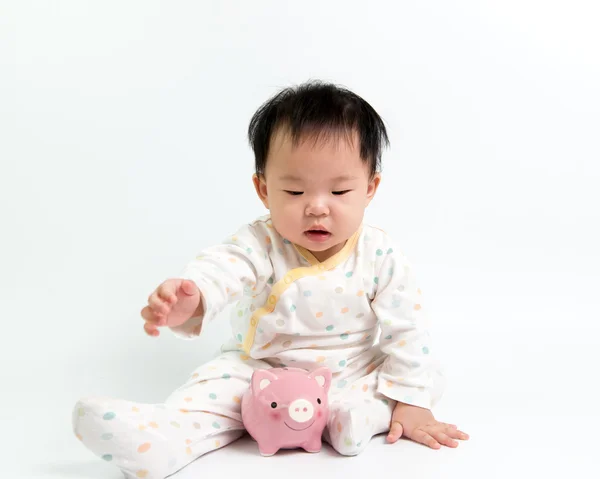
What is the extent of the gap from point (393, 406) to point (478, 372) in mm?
458

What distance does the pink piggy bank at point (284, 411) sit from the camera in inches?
64.9

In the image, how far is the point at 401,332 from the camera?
6.21ft

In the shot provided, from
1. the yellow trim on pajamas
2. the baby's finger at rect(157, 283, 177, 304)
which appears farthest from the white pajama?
the baby's finger at rect(157, 283, 177, 304)

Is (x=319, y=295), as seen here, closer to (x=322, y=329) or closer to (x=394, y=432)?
(x=322, y=329)

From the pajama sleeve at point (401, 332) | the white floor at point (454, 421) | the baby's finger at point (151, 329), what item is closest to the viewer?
the baby's finger at point (151, 329)

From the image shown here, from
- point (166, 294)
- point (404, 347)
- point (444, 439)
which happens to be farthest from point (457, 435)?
point (166, 294)

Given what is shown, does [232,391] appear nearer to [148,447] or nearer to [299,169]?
[148,447]

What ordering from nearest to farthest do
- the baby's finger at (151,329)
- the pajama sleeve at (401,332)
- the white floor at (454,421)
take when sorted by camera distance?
the baby's finger at (151,329), the white floor at (454,421), the pajama sleeve at (401,332)

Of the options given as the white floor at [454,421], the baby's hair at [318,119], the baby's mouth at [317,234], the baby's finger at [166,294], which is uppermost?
the baby's hair at [318,119]

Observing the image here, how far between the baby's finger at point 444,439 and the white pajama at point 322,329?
98 millimetres

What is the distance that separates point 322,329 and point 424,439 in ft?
1.11

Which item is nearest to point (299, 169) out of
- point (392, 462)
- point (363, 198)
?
point (363, 198)

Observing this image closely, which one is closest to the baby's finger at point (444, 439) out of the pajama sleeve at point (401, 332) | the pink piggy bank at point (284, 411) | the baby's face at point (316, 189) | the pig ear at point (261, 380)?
the pajama sleeve at point (401, 332)

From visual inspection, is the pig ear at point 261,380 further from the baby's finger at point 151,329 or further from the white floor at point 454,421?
the baby's finger at point 151,329
